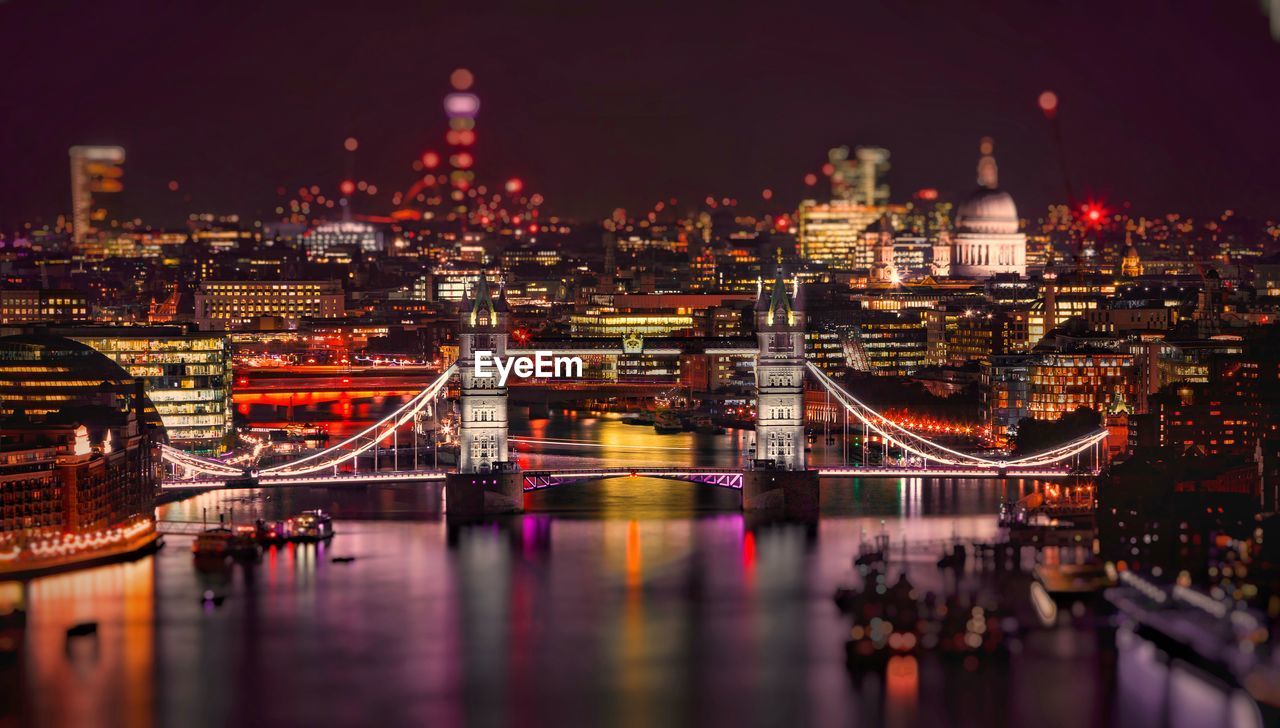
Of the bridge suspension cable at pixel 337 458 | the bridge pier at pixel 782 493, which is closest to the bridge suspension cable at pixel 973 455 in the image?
the bridge pier at pixel 782 493

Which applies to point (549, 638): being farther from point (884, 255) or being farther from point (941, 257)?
point (884, 255)

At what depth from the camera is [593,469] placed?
175ft

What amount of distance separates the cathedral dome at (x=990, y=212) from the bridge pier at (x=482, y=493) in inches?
2302

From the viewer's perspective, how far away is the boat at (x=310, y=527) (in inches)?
1877

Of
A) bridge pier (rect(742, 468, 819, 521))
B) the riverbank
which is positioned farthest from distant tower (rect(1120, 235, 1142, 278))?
the riverbank

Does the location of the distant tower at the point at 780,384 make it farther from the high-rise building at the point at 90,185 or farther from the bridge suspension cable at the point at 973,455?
the high-rise building at the point at 90,185

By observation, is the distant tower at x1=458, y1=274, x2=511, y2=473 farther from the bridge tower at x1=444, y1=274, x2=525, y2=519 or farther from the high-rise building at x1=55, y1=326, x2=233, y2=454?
the high-rise building at x1=55, y1=326, x2=233, y2=454

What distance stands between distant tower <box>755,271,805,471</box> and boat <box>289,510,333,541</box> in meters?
7.19

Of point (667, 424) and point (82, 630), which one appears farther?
point (667, 424)

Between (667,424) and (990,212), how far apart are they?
40.8 metres

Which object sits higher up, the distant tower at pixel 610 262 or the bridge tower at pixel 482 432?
the distant tower at pixel 610 262

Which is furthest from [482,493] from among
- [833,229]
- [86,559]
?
[833,229]

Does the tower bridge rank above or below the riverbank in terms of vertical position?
above

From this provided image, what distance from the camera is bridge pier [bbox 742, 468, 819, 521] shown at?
49.5 meters
